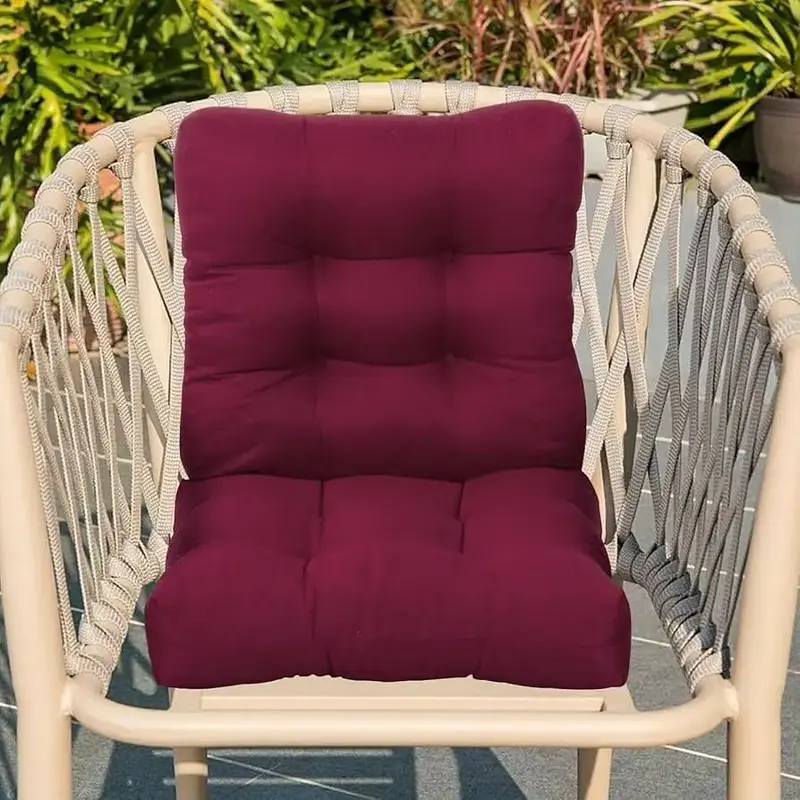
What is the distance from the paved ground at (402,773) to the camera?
173 centimetres

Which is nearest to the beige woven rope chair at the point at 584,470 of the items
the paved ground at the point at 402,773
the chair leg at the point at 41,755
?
the chair leg at the point at 41,755

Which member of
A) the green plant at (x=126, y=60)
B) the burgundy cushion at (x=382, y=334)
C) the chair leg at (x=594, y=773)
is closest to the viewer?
the burgundy cushion at (x=382, y=334)

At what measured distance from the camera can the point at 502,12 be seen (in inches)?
135

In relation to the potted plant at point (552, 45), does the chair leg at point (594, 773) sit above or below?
below

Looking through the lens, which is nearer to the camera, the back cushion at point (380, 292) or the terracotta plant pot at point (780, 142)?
the back cushion at point (380, 292)

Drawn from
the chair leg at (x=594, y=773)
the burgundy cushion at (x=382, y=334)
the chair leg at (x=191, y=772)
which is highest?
the burgundy cushion at (x=382, y=334)

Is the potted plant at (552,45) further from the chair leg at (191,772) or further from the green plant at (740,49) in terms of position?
the chair leg at (191,772)

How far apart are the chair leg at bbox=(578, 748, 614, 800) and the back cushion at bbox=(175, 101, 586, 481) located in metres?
0.32

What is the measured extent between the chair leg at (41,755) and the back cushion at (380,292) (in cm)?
39

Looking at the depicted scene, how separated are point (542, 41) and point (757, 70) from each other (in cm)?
55

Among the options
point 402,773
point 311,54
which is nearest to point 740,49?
point 311,54

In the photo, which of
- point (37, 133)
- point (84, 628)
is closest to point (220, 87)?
point (37, 133)

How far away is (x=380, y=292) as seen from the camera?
1.37 meters

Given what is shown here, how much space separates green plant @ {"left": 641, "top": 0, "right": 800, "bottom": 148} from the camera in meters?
3.38
